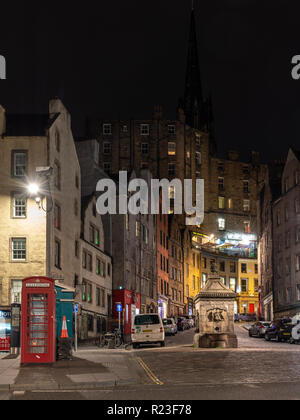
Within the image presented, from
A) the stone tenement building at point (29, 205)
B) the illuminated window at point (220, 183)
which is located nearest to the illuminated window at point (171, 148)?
the illuminated window at point (220, 183)

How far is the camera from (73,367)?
2055cm

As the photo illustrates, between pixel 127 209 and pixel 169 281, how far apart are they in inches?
1152

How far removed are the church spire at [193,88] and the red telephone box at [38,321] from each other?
11553 centimetres

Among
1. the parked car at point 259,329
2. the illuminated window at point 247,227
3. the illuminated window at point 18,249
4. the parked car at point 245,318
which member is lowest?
the parked car at point 245,318

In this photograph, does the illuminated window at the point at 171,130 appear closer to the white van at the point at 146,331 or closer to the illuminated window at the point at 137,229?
the illuminated window at the point at 137,229

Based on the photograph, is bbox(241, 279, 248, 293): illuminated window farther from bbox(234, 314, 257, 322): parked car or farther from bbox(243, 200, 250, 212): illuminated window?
bbox(234, 314, 257, 322): parked car

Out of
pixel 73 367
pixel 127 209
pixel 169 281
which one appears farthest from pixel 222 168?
pixel 73 367

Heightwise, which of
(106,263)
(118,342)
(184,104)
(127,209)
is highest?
(184,104)

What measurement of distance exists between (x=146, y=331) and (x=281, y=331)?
12476 millimetres

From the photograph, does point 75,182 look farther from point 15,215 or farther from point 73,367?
point 73,367

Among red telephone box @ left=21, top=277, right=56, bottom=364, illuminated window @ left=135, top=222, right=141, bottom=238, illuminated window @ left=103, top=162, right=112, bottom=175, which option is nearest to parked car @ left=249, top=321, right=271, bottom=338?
illuminated window @ left=135, top=222, right=141, bottom=238

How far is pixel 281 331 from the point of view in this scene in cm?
4462

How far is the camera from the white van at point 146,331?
36250mm

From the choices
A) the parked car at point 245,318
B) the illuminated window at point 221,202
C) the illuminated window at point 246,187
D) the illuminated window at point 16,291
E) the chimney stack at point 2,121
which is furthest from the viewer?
the illuminated window at point 246,187
